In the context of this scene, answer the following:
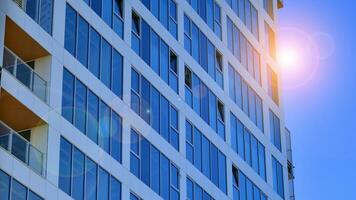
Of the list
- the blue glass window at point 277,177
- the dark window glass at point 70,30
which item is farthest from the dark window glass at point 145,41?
the blue glass window at point 277,177

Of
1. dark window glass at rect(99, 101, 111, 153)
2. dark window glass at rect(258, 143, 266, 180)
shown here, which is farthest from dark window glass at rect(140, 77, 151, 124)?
dark window glass at rect(258, 143, 266, 180)

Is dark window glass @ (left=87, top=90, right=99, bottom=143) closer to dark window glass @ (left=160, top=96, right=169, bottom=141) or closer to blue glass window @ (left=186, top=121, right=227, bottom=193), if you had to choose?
dark window glass @ (left=160, top=96, right=169, bottom=141)

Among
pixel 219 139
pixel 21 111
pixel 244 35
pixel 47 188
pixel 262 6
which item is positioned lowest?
pixel 47 188

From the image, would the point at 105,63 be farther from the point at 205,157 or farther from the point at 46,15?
the point at 205,157

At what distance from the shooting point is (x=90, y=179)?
38.7 meters

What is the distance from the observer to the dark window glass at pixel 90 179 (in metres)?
38.4

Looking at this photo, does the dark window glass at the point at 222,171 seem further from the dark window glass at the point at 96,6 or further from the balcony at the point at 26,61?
the balcony at the point at 26,61

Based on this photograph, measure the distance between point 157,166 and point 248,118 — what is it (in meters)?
12.6

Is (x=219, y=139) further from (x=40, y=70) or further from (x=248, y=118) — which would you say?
(x=40, y=70)

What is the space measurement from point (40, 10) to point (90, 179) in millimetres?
6523

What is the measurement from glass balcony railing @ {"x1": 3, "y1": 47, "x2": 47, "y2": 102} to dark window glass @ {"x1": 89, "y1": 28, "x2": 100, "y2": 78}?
3708mm

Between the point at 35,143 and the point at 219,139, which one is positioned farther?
the point at 219,139

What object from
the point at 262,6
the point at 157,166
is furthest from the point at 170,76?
the point at 262,6

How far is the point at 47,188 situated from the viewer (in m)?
35.8
